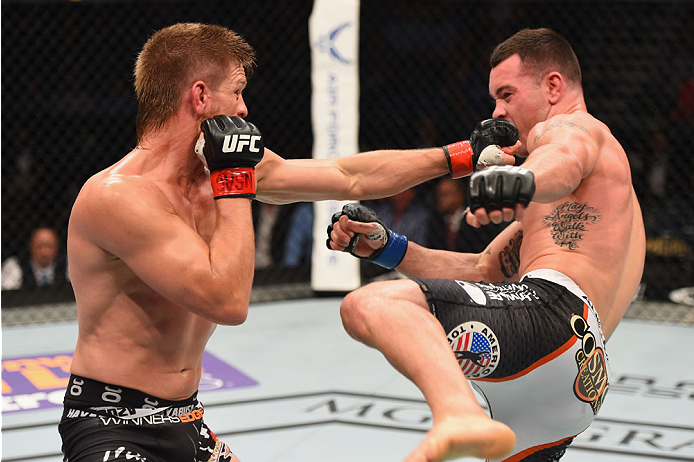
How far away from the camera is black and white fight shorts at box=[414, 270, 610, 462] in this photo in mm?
1693

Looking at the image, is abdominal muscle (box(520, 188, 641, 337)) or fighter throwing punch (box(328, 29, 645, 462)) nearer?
fighter throwing punch (box(328, 29, 645, 462))

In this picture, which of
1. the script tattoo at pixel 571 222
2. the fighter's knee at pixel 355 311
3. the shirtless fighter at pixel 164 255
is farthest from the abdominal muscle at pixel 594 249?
the shirtless fighter at pixel 164 255

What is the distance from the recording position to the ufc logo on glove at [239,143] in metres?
1.70

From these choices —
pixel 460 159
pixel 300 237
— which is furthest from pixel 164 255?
pixel 300 237

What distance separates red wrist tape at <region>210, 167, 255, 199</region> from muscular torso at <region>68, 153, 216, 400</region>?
12cm

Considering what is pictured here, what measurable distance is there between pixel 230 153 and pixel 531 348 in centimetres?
80

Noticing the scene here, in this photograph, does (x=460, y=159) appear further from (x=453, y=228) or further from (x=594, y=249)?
(x=453, y=228)

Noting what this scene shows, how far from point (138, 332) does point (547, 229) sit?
1039mm

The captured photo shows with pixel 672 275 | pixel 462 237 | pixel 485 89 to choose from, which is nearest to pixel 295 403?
pixel 462 237

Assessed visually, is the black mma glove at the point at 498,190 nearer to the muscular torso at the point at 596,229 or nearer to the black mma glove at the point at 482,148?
the muscular torso at the point at 596,229

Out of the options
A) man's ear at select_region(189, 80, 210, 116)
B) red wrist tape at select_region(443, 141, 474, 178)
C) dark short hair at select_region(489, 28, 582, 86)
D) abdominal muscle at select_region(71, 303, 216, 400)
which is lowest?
abdominal muscle at select_region(71, 303, 216, 400)

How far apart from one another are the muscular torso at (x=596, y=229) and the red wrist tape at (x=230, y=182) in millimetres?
770

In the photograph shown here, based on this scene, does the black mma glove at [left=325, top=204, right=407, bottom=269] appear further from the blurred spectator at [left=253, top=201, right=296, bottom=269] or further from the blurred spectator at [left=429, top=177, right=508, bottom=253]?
the blurred spectator at [left=253, top=201, right=296, bottom=269]

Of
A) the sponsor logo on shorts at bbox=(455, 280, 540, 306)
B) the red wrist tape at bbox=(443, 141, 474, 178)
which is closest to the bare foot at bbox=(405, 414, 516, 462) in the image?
the sponsor logo on shorts at bbox=(455, 280, 540, 306)
